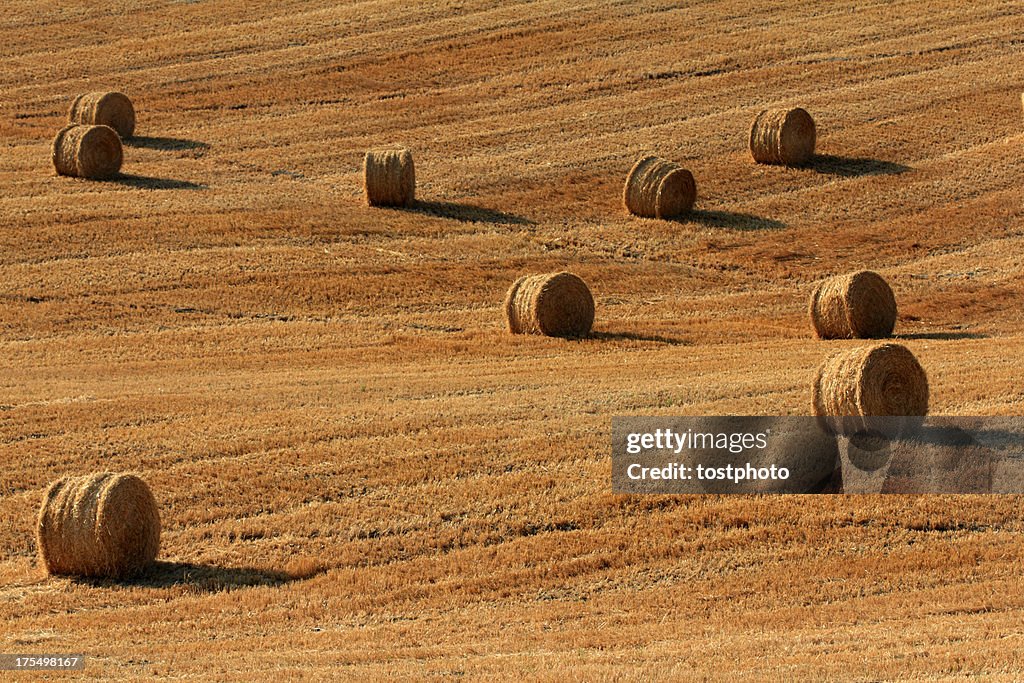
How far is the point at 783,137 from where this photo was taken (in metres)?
39.9

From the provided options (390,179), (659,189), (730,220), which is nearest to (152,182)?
(390,179)

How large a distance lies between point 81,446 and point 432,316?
10.9 m

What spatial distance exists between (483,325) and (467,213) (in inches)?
340

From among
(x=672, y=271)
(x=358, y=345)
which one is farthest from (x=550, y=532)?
(x=672, y=271)

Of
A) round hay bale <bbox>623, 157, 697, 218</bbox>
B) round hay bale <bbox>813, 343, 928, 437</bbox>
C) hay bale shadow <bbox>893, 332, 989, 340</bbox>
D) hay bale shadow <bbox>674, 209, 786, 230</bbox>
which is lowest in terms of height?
round hay bale <bbox>813, 343, 928, 437</bbox>

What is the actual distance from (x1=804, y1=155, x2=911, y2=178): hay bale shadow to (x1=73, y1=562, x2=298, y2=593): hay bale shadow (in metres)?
27.1

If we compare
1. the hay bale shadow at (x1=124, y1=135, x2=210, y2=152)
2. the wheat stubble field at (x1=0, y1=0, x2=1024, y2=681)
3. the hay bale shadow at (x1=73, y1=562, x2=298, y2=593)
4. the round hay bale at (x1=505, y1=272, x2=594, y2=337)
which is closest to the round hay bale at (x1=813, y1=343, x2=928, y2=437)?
the wheat stubble field at (x1=0, y1=0, x2=1024, y2=681)

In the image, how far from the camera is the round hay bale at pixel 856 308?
26.3 m

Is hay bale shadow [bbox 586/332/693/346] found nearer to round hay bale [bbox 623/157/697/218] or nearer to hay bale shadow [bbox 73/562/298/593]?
round hay bale [bbox 623/157/697/218]

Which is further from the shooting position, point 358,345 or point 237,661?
point 358,345

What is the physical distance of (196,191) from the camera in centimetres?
3803

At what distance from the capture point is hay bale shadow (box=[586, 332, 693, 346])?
27469 mm

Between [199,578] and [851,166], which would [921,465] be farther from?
[851,166]

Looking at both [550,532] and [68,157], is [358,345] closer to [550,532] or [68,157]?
[550,532]
